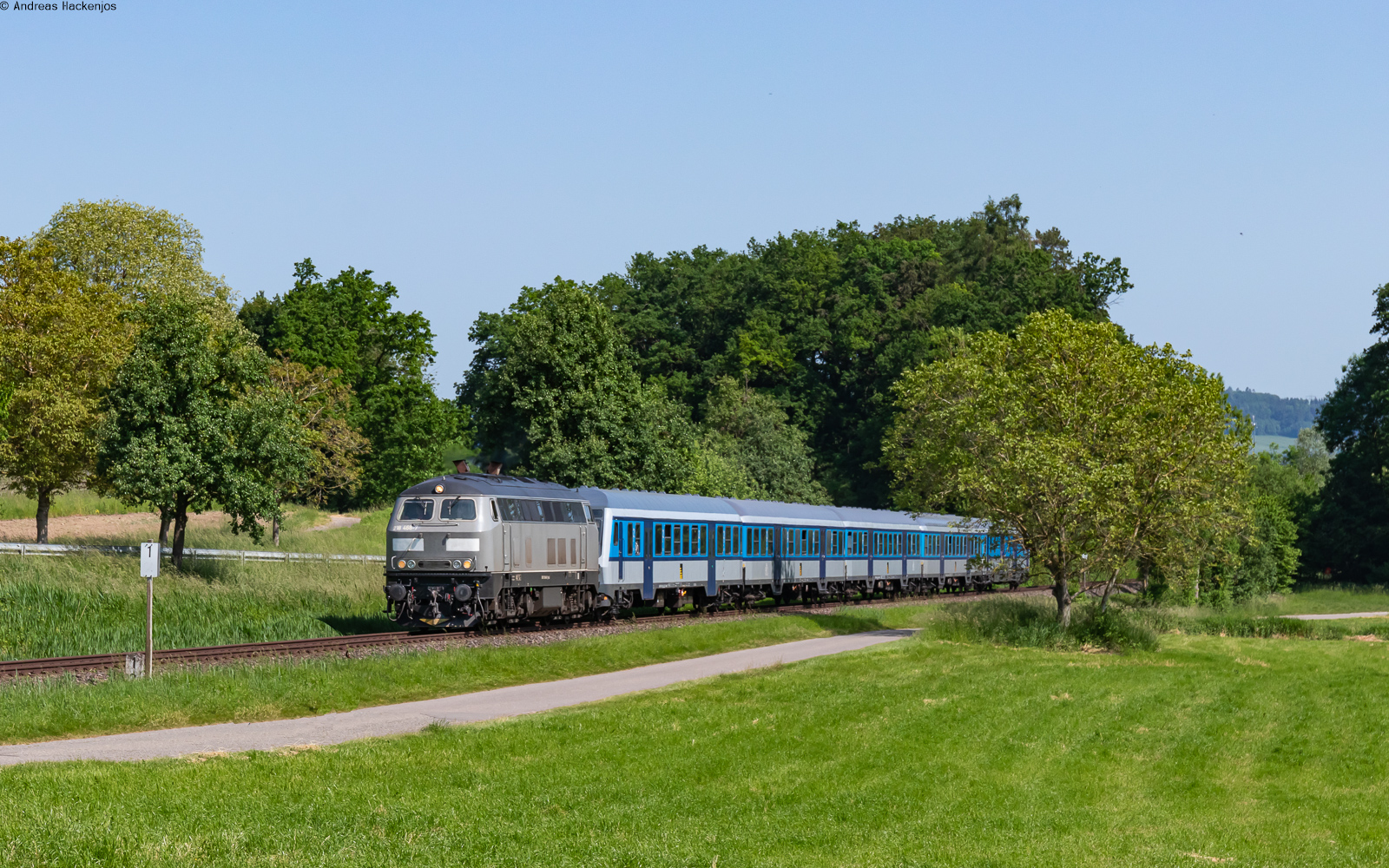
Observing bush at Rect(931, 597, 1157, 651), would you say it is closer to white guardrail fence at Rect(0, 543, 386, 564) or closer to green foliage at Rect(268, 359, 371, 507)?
white guardrail fence at Rect(0, 543, 386, 564)

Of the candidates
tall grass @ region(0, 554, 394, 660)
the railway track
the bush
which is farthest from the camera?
the bush

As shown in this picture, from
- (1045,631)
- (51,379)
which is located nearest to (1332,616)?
(1045,631)

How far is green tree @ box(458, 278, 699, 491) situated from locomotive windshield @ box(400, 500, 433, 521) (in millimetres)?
24288

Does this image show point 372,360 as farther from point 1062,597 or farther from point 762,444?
point 1062,597

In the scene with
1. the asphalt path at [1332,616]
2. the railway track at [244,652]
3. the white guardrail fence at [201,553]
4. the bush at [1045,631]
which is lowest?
the asphalt path at [1332,616]

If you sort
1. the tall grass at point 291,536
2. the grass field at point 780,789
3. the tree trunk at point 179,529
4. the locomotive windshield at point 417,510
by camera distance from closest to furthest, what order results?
the grass field at point 780,789 < the locomotive windshield at point 417,510 < the tree trunk at point 179,529 < the tall grass at point 291,536

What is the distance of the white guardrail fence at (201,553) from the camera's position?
37.5 meters

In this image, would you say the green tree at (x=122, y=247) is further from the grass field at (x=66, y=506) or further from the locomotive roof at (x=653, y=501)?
the locomotive roof at (x=653, y=501)

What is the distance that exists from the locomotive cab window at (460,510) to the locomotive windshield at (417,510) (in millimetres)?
385

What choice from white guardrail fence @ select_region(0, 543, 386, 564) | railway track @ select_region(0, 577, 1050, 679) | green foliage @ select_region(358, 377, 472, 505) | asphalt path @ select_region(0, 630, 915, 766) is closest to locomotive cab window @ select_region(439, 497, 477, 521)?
railway track @ select_region(0, 577, 1050, 679)

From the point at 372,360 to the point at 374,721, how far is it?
75.3 m

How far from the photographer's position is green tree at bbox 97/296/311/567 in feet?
124

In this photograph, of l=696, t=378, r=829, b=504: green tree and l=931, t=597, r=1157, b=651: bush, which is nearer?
l=931, t=597, r=1157, b=651: bush

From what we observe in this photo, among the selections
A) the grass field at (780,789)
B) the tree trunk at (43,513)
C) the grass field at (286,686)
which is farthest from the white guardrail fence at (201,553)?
the grass field at (780,789)
